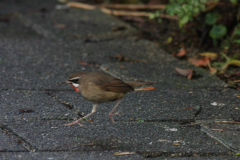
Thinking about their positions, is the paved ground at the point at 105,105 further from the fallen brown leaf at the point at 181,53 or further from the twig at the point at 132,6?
the twig at the point at 132,6

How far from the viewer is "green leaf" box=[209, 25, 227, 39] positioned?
20.0ft

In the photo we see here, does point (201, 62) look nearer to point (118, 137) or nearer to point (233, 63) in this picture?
point (233, 63)

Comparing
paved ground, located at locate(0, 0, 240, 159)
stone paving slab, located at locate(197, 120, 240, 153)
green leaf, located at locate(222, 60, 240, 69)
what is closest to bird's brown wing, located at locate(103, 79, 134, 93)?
paved ground, located at locate(0, 0, 240, 159)

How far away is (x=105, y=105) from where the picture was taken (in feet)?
14.6

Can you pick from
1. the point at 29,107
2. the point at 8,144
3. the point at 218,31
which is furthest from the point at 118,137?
the point at 218,31

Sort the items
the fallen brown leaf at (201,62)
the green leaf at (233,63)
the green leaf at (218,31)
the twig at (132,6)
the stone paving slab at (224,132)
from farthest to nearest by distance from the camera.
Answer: the twig at (132,6) < the green leaf at (218,31) < the fallen brown leaf at (201,62) < the green leaf at (233,63) < the stone paving slab at (224,132)

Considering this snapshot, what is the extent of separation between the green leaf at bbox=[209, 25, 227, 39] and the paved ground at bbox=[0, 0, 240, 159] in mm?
824

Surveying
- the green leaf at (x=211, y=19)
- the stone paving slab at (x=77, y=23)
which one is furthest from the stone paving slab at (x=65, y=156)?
the stone paving slab at (x=77, y=23)

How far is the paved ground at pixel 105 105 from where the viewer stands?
10.9 feet

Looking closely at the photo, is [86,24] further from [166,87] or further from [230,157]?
[230,157]

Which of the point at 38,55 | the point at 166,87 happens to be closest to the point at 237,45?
the point at 166,87

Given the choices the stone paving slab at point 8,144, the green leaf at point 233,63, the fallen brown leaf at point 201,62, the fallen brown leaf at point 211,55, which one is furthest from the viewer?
the fallen brown leaf at point 211,55

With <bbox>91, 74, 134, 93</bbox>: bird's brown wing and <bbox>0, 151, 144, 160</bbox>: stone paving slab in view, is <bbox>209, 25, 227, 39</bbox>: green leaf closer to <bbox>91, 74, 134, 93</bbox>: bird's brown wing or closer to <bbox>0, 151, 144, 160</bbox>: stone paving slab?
<bbox>91, 74, 134, 93</bbox>: bird's brown wing

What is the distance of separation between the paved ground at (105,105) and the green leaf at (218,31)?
2.70ft
